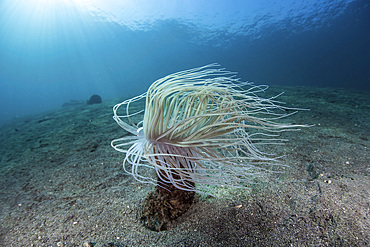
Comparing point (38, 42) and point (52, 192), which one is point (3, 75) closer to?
point (38, 42)

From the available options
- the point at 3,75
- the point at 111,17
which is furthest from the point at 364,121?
the point at 3,75

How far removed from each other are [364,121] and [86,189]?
624 cm

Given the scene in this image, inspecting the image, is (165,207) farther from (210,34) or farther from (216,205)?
(210,34)

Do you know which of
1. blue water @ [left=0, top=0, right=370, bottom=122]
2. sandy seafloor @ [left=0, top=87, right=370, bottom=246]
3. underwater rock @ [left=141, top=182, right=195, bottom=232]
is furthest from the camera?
blue water @ [left=0, top=0, right=370, bottom=122]

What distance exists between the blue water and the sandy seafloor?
3715cm

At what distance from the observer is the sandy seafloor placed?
61.0 inches

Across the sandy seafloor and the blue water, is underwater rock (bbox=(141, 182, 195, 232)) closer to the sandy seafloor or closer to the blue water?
the sandy seafloor

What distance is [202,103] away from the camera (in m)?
2.04

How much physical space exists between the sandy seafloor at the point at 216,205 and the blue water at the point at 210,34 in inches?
1463

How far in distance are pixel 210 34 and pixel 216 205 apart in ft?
221

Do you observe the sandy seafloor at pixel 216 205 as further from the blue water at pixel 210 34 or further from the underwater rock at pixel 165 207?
the blue water at pixel 210 34

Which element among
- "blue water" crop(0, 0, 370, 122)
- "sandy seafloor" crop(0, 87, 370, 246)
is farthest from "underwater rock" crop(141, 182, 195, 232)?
"blue water" crop(0, 0, 370, 122)

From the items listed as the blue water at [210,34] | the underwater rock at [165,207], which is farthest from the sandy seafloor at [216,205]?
the blue water at [210,34]

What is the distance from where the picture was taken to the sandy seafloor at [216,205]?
61.0 inches
